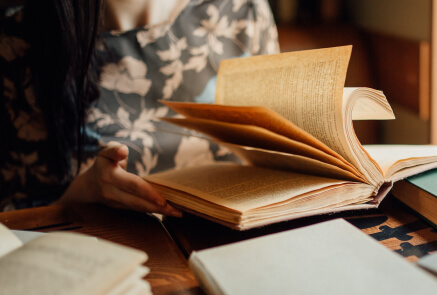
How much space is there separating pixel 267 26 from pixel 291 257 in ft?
3.24

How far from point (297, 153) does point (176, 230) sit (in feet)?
Result: 0.63

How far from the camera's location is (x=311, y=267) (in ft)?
1.19

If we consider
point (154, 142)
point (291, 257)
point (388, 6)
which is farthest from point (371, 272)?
point (388, 6)

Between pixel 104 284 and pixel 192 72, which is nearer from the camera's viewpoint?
pixel 104 284

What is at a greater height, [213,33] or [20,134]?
[213,33]

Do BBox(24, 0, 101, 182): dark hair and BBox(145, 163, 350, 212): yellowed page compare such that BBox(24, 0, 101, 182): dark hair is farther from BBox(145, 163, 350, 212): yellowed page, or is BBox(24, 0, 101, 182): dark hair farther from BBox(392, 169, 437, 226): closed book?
BBox(392, 169, 437, 226): closed book

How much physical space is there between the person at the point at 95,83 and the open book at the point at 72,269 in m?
0.56

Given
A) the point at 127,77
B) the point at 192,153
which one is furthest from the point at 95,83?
the point at 192,153

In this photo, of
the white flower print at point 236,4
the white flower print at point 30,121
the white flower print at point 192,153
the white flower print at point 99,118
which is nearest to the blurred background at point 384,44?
the white flower print at point 236,4

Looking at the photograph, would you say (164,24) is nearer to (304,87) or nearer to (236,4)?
(236,4)

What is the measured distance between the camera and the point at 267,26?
4.10ft

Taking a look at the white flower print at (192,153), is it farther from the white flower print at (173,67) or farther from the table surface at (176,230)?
the table surface at (176,230)

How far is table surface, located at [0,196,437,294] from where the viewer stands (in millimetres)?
457

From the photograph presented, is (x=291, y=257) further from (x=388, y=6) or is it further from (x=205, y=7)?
(x=388, y=6)
